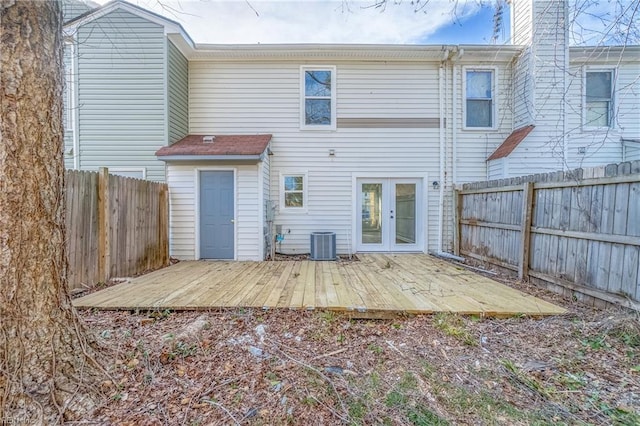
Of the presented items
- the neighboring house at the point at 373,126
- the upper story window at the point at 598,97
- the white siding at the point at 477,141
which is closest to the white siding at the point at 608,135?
the neighboring house at the point at 373,126

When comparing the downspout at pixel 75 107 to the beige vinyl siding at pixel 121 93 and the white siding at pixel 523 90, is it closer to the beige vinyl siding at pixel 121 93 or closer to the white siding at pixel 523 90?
the beige vinyl siding at pixel 121 93

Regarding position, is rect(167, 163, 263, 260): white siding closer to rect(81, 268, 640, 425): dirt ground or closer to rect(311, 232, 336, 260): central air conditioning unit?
rect(311, 232, 336, 260): central air conditioning unit

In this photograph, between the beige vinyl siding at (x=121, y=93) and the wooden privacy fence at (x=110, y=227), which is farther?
the beige vinyl siding at (x=121, y=93)

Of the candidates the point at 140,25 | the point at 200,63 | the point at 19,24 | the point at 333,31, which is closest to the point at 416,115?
the point at 333,31

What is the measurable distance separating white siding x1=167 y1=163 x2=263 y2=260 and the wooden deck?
0.83 meters

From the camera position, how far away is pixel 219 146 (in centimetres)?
688

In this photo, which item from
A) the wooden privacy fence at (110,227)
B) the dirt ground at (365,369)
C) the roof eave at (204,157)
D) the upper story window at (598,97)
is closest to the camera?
the dirt ground at (365,369)

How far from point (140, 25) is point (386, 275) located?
7.74m

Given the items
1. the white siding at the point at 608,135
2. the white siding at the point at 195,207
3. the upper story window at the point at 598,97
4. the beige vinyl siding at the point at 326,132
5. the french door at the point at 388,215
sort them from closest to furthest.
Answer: the white siding at the point at 195,207
the white siding at the point at 608,135
the upper story window at the point at 598,97
the beige vinyl siding at the point at 326,132
the french door at the point at 388,215

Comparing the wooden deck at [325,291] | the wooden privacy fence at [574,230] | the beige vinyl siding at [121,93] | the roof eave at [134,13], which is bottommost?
the wooden deck at [325,291]

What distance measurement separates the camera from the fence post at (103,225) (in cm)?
462

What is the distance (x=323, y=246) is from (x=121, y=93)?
19.5 feet

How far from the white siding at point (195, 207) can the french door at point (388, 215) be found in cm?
271

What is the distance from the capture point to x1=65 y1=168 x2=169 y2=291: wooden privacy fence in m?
4.22
